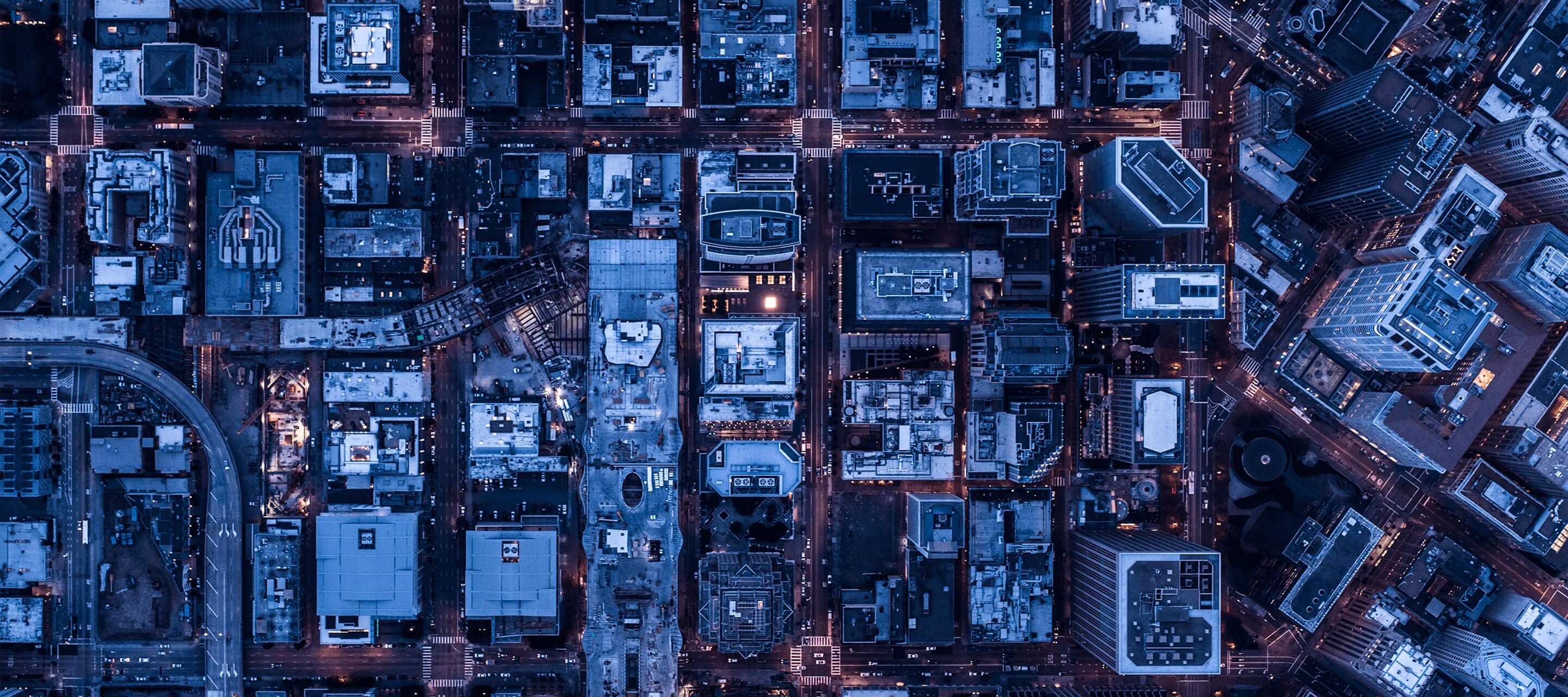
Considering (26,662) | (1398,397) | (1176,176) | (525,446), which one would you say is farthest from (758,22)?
(26,662)

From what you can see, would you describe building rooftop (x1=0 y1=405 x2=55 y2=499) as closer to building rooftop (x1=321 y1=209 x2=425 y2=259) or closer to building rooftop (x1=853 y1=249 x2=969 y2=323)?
building rooftop (x1=321 y1=209 x2=425 y2=259)

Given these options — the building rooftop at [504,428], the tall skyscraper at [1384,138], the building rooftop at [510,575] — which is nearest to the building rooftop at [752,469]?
the building rooftop at [510,575]

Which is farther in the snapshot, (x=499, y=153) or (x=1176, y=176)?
(x=499, y=153)

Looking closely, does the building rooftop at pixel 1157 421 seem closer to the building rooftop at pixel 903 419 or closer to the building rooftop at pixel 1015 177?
the building rooftop at pixel 903 419

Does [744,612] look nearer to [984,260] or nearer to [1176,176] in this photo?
[984,260]

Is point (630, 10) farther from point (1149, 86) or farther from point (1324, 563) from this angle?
point (1324, 563)

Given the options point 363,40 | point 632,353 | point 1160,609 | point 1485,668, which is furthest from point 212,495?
point 1485,668
